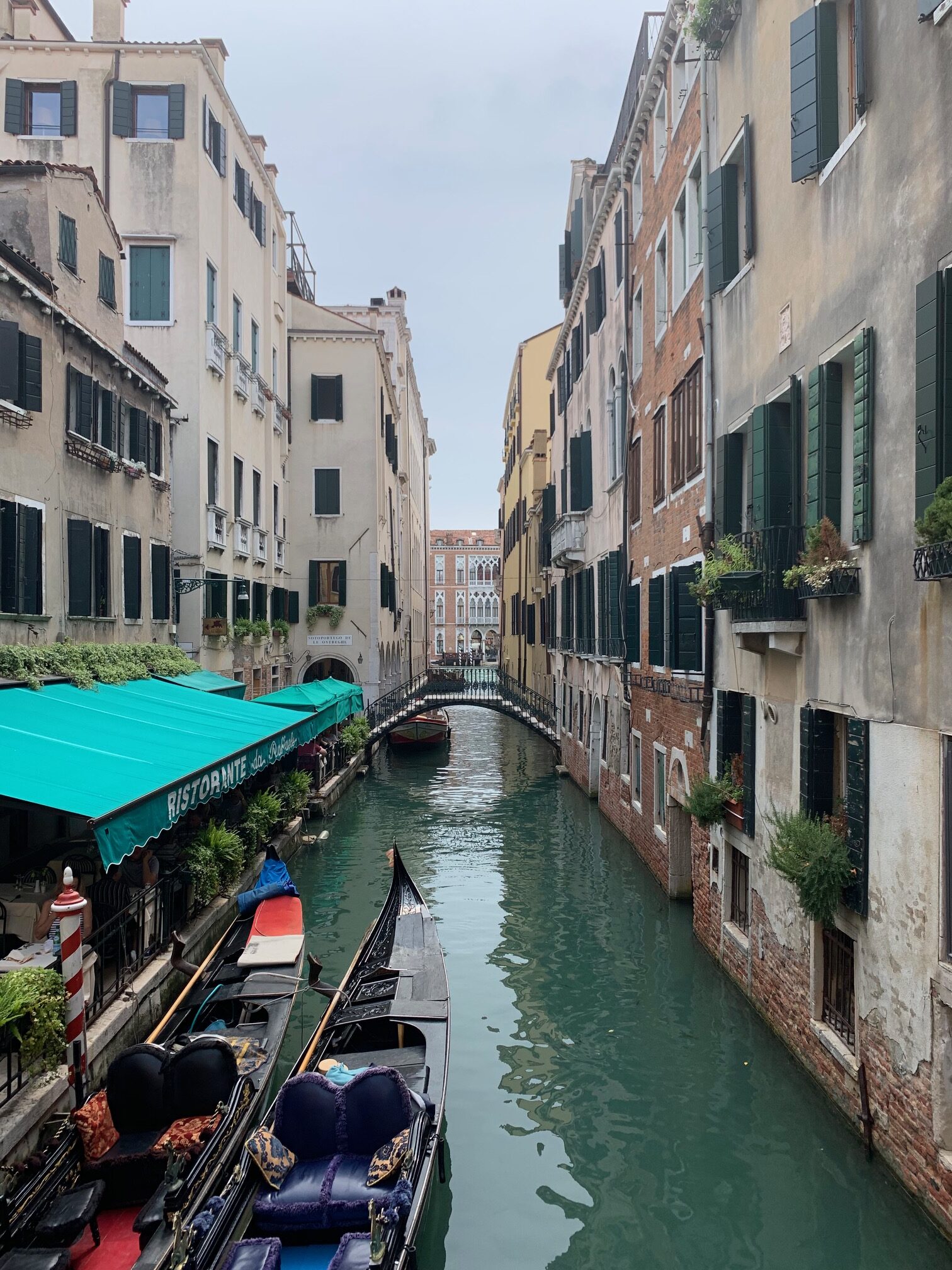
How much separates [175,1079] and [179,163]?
18.0 m

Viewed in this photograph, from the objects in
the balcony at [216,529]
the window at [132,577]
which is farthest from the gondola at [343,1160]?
the balcony at [216,529]

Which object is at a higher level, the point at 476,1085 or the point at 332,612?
the point at 332,612

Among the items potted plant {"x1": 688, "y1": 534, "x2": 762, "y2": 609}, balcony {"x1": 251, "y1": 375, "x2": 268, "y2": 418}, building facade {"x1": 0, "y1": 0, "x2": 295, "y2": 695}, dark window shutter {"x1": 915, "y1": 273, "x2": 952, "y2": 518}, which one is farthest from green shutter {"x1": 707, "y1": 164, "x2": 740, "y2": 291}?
balcony {"x1": 251, "y1": 375, "x2": 268, "y2": 418}

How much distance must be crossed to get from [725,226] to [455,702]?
26452mm

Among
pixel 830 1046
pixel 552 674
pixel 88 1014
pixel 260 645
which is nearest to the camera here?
pixel 830 1046

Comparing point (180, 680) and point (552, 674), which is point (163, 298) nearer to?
point (180, 680)

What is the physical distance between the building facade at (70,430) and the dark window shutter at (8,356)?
14 mm

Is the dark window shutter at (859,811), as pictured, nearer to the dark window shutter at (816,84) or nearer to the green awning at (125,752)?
the dark window shutter at (816,84)

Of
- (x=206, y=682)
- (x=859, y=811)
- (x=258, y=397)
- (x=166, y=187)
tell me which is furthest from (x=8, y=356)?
(x=258, y=397)

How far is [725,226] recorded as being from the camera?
9531mm

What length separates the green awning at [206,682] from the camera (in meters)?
15.8

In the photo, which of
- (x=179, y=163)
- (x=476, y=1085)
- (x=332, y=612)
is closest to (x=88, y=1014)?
(x=476, y=1085)

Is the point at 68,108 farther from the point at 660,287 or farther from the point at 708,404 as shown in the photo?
the point at 708,404

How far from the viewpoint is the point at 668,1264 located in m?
5.91
